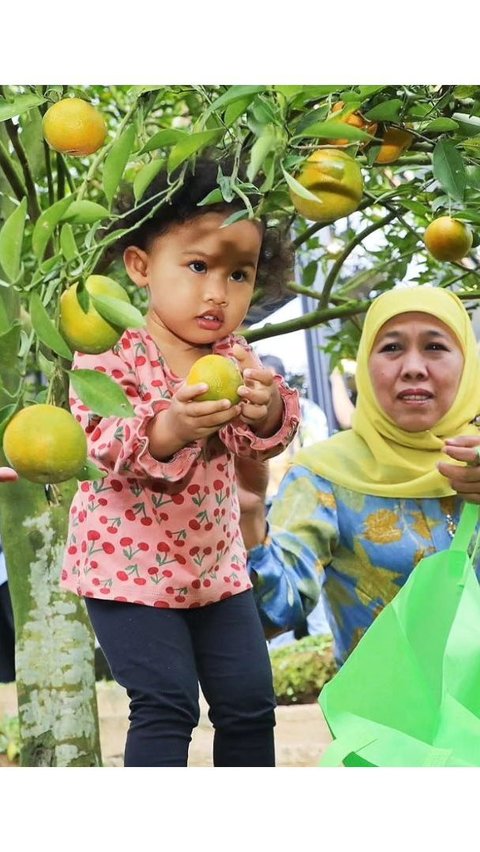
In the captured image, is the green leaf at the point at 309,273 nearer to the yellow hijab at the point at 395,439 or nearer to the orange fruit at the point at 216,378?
the yellow hijab at the point at 395,439

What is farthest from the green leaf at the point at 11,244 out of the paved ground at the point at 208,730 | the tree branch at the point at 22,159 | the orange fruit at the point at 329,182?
the paved ground at the point at 208,730

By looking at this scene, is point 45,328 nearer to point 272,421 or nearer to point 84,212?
point 84,212

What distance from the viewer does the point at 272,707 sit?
1500 mm

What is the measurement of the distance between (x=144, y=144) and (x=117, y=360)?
295 millimetres

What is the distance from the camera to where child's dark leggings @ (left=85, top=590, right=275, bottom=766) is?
55.1 inches

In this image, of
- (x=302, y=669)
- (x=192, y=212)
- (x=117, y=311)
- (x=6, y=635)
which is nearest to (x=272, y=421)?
(x=192, y=212)

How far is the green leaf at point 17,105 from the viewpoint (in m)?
1.24

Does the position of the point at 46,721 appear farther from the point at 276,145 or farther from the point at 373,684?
the point at 276,145

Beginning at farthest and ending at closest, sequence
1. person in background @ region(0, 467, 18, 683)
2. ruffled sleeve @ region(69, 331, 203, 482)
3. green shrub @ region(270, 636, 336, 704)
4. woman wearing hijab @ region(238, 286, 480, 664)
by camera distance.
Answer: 1. green shrub @ region(270, 636, 336, 704)
2. person in background @ region(0, 467, 18, 683)
3. woman wearing hijab @ region(238, 286, 480, 664)
4. ruffled sleeve @ region(69, 331, 203, 482)

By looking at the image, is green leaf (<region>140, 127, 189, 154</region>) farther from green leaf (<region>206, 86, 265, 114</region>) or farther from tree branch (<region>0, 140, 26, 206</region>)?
tree branch (<region>0, 140, 26, 206</region>)

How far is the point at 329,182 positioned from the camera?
1.30m

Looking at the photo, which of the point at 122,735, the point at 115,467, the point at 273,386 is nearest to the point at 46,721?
the point at 122,735

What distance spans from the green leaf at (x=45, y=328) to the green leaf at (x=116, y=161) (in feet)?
0.51

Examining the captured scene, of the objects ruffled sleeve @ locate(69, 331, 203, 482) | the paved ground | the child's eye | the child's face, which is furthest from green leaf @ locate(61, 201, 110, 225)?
the paved ground
